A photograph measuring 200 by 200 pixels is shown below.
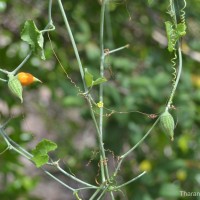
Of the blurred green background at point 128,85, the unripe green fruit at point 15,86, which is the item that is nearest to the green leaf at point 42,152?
the unripe green fruit at point 15,86

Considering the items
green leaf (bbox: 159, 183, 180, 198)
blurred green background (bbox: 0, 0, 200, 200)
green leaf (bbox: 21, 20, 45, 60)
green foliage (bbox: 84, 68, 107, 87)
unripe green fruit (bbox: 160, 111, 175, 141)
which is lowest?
green leaf (bbox: 159, 183, 180, 198)

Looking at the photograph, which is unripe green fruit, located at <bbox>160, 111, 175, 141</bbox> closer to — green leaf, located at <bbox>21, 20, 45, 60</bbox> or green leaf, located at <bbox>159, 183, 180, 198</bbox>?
green leaf, located at <bbox>21, 20, 45, 60</bbox>

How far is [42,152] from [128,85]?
0.93 metres

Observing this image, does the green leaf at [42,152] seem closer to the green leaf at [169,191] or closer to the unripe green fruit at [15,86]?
the unripe green fruit at [15,86]

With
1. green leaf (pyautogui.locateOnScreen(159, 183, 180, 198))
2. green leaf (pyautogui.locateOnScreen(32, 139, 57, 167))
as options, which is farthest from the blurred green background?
green leaf (pyautogui.locateOnScreen(32, 139, 57, 167))

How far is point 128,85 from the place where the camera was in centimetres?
197

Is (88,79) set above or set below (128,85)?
above

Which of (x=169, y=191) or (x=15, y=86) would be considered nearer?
(x=15, y=86)

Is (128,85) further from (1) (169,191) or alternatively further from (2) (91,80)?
(2) (91,80)

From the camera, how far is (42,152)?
108cm

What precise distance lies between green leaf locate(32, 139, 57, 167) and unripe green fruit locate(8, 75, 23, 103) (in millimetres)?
90

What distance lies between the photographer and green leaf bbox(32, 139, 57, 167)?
106cm


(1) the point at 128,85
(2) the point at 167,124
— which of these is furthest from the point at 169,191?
(2) the point at 167,124

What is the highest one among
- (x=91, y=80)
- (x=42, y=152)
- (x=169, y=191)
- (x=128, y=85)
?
(x=91, y=80)
